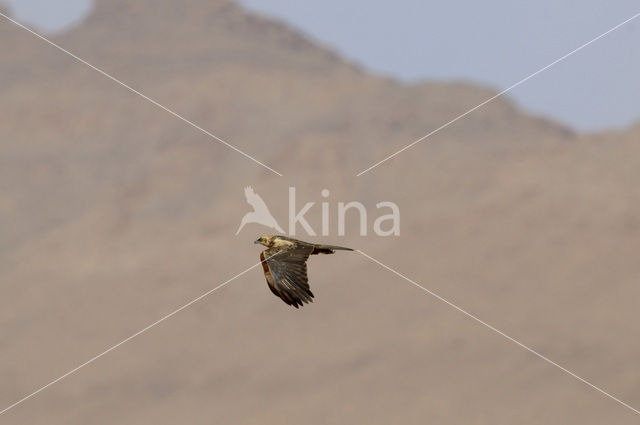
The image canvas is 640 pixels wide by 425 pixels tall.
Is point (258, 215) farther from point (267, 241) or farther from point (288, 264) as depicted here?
point (267, 241)

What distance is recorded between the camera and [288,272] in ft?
50.4

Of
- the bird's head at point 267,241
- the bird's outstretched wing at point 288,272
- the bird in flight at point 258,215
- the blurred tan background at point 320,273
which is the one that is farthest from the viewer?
the blurred tan background at point 320,273

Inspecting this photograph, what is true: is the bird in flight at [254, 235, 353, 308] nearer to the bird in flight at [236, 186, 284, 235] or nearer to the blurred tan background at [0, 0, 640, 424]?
the bird in flight at [236, 186, 284, 235]

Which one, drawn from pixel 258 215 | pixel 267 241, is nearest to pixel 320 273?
pixel 267 241

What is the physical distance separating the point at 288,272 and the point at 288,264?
11 cm

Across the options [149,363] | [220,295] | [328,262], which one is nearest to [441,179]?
[328,262]

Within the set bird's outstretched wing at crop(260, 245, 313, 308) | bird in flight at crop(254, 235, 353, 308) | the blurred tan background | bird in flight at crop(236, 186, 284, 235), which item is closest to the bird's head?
bird in flight at crop(254, 235, 353, 308)

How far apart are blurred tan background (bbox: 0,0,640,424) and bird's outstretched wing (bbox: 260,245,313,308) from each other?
314 feet

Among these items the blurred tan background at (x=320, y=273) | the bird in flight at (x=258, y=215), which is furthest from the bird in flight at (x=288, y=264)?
the blurred tan background at (x=320, y=273)

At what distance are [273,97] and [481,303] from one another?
51453mm

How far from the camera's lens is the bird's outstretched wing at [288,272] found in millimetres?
15031

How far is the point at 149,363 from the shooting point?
127938mm

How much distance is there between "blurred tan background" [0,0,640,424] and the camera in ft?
385

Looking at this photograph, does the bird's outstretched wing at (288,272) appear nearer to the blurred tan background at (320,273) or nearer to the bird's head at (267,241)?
the bird's head at (267,241)
